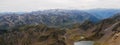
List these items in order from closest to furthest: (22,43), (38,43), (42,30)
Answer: (22,43) < (38,43) < (42,30)

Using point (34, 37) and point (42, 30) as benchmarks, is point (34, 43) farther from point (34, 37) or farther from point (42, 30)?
point (42, 30)

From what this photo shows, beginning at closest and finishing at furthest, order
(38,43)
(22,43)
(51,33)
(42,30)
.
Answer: (22,43) < (38,43) < (51,33) < (42,30)

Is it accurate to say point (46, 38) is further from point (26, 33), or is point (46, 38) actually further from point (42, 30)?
point (42, 30)

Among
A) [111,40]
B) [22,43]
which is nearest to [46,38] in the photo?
[22,43]

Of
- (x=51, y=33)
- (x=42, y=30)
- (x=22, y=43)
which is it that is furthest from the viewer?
(x=42, y=30)

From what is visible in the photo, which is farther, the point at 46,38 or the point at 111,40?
the point at 111,40

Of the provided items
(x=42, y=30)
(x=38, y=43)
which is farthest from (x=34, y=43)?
(x=42, y=30)

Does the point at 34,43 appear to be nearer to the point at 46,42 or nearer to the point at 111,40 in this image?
the point at 46,42

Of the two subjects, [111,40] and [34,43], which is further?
[111,40]
